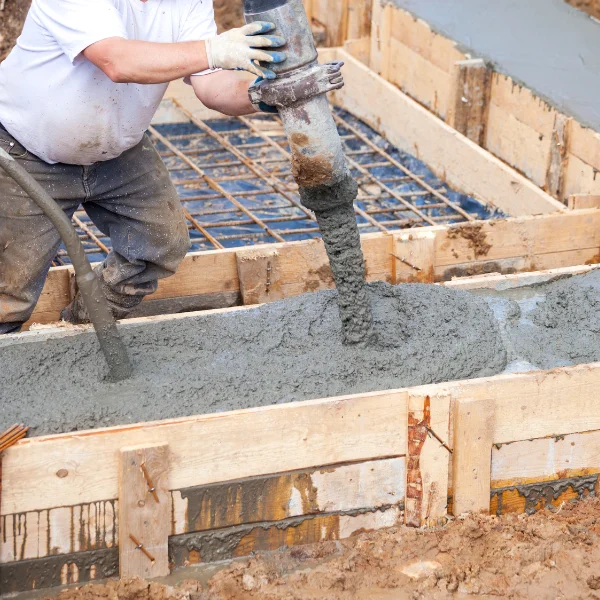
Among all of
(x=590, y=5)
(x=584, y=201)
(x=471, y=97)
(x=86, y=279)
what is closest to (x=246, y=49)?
(x=86, y=279)

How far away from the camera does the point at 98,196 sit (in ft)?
13.5

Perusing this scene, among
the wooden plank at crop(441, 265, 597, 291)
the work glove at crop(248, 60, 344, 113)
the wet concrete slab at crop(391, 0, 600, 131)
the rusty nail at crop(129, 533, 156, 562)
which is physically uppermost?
the work glove at crop(248, 60, 344, 113)

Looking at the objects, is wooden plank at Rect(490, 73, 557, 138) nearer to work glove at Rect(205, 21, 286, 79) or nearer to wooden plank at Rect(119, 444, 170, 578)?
work glove at Rect(205, 21, 286, 79)

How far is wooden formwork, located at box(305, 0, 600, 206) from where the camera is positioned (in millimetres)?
5734

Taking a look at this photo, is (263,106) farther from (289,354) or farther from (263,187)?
(263,187)

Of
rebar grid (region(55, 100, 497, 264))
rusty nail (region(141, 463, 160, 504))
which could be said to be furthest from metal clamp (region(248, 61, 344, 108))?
rebar grid (region(55, 100, 497, 264))

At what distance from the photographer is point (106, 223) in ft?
14.1

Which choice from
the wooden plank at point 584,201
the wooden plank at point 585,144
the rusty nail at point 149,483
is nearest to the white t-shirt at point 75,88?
the rusty nail at point 149,483

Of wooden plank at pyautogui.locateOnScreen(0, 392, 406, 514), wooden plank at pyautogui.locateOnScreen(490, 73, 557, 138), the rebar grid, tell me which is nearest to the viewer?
wooden plank at pyautogui.locateOnScreen(0, 392, 406, 514)

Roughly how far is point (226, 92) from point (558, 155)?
258 centimetres

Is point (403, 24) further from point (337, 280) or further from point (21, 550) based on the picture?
point (21, 550)

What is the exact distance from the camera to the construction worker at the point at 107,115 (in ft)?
11.1

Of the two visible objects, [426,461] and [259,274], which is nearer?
[426,461]

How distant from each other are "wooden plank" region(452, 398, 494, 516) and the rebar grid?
6.76 ft
